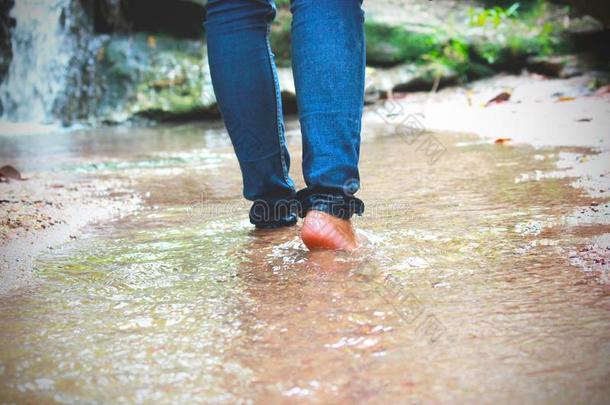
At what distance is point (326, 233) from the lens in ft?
3.63

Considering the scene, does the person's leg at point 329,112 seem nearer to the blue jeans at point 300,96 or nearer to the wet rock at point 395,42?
the blue jeans at point 300,96

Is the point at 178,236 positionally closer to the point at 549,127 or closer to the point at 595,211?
the point at 595,211

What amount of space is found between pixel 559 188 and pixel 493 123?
81.9 inches

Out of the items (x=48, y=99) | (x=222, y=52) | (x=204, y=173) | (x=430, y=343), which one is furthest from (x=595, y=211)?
(x=48, y=99)

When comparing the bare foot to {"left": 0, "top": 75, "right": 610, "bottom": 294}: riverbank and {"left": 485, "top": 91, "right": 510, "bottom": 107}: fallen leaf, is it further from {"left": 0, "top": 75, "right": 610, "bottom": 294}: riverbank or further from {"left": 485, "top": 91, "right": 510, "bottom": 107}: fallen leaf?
{"left": 485, "top": 91, "right": 510, "bottom": 107}: fallen leaf

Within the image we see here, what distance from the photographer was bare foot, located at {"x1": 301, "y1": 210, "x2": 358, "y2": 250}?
3.63ft

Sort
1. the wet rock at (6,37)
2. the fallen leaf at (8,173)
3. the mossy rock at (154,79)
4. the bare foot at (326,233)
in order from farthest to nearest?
the wet rock at (6,37) → the mossy rock at (154,79) → the fallen leaf at (8,173) → the bare foot at (326,233)

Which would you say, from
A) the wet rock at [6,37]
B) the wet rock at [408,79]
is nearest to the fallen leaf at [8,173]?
the wet rock at [408,79]

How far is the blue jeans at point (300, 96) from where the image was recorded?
114 centimetres

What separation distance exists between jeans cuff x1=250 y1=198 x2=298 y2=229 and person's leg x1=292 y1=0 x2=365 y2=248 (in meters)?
0.21

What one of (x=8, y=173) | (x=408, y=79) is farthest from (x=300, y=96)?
(x=408, y=79)

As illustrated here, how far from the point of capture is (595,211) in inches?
49.6

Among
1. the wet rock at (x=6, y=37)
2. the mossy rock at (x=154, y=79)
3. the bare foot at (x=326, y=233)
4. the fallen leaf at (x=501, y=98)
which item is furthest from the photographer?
the wet rock at (x=6, y=37)

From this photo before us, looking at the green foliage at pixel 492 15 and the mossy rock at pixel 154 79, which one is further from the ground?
the green foliage at pixel 492 15
